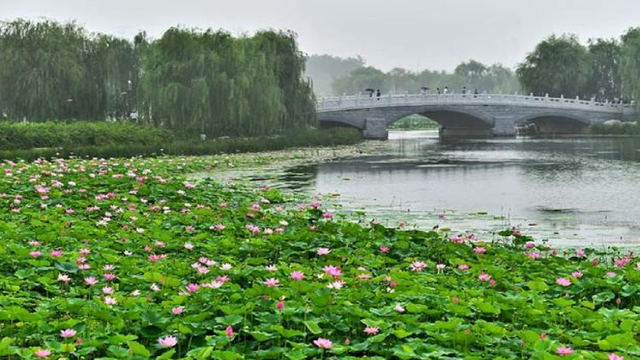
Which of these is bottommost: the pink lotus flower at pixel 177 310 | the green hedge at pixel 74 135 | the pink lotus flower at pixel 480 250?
the pink lotus flower at pixel 480 250

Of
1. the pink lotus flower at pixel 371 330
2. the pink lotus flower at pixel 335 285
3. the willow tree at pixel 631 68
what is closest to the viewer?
the pink lotus flower at pixel 371 330

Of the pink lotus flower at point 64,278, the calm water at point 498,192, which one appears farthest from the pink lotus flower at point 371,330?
the calm water at point 498,192

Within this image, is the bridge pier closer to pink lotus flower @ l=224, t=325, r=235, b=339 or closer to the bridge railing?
the bridge railing

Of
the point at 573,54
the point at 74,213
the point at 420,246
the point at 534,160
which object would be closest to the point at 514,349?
the point at 420,246

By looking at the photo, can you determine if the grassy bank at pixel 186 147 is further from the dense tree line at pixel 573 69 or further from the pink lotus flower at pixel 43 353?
→ the dense tree line at pixel 573 69

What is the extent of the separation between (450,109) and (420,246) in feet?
155

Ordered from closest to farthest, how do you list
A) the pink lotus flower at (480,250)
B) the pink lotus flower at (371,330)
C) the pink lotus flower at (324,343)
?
the pink lotus flower at (324,343) → the pink lotus flower at (371,330) → the pink lotus flower at (480,250)

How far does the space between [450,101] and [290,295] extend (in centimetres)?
4931

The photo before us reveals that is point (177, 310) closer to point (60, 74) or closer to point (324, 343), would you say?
point (324, 343)

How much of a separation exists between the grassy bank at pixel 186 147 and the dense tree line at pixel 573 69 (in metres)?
31.7

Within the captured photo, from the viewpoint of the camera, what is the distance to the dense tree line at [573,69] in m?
59.3

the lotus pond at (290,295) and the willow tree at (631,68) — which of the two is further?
the willow tree at (631,68)

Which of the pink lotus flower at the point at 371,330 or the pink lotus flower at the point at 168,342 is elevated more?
the pink lotus flower at the point at 168,342

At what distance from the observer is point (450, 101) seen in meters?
52.7
